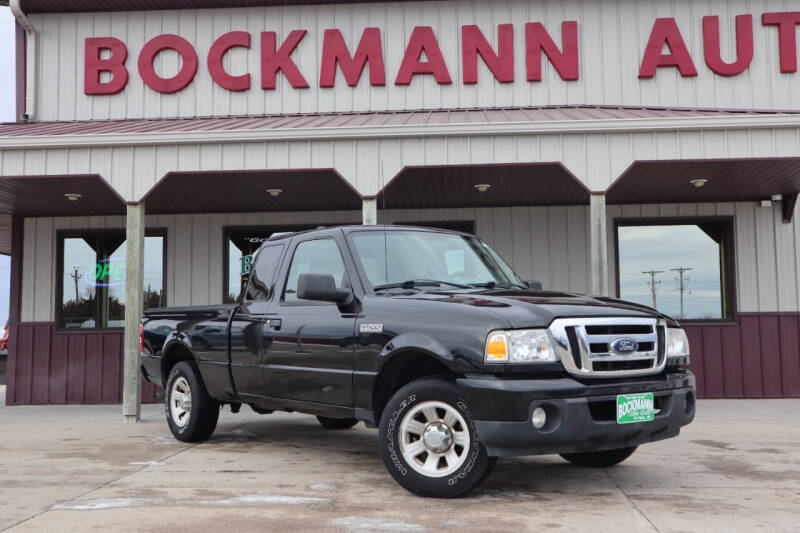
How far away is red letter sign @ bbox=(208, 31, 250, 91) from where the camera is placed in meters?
12.5

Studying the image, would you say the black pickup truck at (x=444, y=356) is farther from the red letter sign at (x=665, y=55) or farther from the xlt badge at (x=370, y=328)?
the red letter sign at (x=665, y=55)

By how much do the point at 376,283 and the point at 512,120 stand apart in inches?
173

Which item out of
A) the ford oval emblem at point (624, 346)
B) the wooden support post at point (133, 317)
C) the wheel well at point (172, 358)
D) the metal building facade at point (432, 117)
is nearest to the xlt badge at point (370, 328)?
Answer: the ford oval emblem at point (624, 346)

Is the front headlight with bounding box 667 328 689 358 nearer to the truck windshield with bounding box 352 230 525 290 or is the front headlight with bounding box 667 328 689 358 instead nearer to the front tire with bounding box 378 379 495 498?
the truck windshield with bounding box 352 230 525 290

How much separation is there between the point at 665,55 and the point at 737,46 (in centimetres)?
111

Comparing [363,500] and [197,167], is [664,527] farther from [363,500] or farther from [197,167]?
[197,167]

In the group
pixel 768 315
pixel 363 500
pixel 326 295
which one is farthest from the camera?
pixel 768 315

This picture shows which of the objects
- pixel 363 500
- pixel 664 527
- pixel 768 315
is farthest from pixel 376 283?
pixel 768 315

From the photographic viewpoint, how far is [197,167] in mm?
9242

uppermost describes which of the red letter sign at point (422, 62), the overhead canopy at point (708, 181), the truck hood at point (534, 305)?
the red letter sign at point (422, 62)

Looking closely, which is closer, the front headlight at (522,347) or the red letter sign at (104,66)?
the front headlight at (522,347)

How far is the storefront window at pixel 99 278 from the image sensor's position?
→ 41.5 feet

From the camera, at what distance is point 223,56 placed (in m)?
12.6

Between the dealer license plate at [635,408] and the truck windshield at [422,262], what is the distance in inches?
57.1
